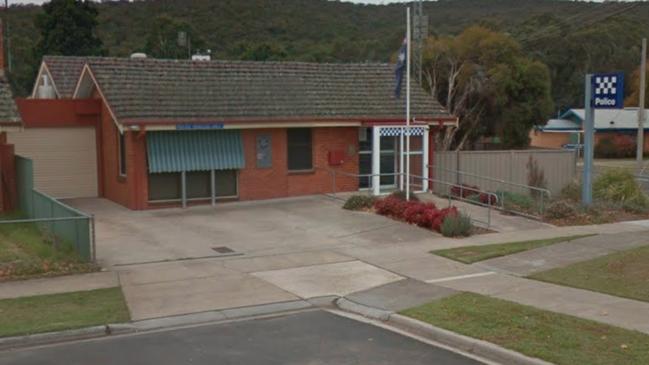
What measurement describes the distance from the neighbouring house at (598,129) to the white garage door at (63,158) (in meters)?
46.2

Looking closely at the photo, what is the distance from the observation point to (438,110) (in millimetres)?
25719

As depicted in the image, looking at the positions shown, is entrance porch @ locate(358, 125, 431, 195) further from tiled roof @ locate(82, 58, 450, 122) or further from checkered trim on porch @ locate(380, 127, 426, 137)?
tiled roof @ locate(82, 58, 450, 122)

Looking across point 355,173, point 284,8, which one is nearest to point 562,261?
point 355,173

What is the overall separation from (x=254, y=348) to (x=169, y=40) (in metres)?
55.3

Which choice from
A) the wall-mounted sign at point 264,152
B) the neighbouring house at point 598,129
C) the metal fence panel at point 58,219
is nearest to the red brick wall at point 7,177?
the metal fence panel at point 58,219

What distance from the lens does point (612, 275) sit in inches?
488

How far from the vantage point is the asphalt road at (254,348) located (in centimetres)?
859

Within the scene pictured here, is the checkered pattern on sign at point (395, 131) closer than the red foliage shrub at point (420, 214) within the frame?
No

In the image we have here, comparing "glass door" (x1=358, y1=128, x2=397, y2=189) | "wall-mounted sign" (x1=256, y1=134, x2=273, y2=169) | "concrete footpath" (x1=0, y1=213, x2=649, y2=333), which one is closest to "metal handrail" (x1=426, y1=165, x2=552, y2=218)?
"glass door" (x1=358, y1=128, x2=397, y2=189)

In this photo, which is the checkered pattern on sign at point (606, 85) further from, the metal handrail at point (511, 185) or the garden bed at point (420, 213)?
the garden bed at point (420, 213)

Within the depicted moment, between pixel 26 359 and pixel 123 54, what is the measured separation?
2181 inches

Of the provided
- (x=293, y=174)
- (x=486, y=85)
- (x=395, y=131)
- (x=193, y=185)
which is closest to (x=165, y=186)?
(x=193, y=185)

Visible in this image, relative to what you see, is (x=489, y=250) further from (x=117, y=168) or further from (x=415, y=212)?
(x=117, y=168)

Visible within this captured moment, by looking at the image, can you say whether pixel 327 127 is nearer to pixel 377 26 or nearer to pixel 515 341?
pixel 515 341
